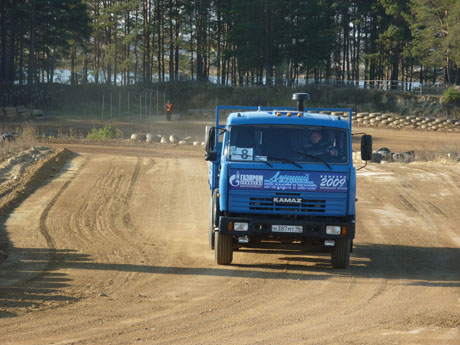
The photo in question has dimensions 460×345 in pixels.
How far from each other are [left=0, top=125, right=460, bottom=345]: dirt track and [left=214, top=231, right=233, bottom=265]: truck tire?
0.58 ft

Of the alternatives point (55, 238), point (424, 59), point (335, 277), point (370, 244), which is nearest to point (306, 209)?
point (335, 277)

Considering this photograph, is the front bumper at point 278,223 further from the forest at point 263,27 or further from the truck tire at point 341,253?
the forest at point 263,27

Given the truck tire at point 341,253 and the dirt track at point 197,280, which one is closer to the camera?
the dirt track at point 197,280

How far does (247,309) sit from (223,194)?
7.87ft

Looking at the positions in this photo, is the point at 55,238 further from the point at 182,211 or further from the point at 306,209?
the point at 306,209

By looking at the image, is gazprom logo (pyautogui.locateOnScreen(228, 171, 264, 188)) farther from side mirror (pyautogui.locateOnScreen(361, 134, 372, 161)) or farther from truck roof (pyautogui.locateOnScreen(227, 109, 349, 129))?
side mirror (pyautogui.locateOnScreen(361, 134, 372, 161))

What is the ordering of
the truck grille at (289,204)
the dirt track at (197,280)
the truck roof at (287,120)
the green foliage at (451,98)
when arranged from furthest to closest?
the green foliage at (451,98), the truck roof at (287,120), the truck grille at (289,204), the dirt track at (197,280)

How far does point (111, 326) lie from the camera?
8.14 m

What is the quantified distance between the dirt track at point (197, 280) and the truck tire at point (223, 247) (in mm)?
177

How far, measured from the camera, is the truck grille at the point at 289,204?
10.9 meters

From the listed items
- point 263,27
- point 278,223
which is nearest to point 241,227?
point 278,223

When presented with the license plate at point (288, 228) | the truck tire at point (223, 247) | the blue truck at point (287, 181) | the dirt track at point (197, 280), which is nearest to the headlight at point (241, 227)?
the blue truck at point (287, 181)

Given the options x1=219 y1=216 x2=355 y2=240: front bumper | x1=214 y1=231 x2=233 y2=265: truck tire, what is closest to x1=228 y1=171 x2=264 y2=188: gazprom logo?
x1=219 y1=216 x2=355 y2=240: front bumper

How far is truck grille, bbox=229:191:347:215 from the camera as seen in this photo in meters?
10.9
